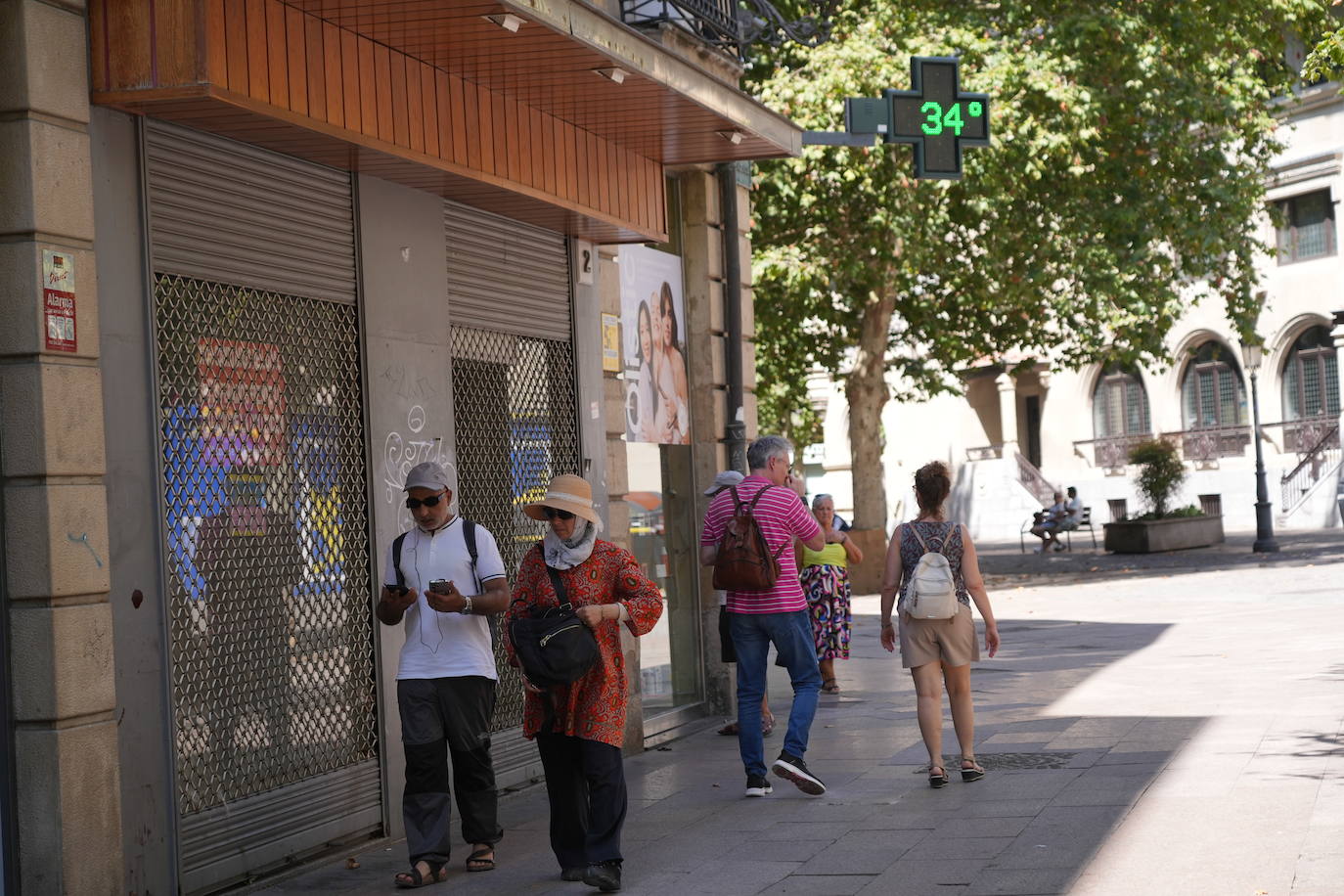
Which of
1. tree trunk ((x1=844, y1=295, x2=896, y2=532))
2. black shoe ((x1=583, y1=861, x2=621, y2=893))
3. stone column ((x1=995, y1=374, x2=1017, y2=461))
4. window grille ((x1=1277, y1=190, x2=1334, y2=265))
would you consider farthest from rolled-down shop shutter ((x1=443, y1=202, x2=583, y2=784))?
stone column ((x1=995, y1=374, x2=1017, y2=461))

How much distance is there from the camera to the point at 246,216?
7.63 meters

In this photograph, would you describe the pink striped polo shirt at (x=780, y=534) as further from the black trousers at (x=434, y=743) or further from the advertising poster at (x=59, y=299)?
the advertising poster at (x=59, y=299)

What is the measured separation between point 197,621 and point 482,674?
1.22m

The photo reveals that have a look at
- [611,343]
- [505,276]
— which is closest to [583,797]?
[505,276]

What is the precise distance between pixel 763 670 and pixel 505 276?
288 cm

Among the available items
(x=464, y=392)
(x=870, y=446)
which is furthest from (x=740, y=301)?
(x=870, y=446)

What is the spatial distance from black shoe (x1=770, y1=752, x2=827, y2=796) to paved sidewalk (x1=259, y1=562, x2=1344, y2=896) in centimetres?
9

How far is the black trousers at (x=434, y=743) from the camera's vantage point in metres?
7.26

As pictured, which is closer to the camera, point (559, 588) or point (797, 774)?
point (559, 588)

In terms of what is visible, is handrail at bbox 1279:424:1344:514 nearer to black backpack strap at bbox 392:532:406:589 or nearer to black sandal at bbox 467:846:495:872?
black sandal at bbox 467:846:495:872

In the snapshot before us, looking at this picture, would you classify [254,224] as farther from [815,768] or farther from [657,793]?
[815,768]

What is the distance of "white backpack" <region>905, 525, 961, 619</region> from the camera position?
8883 mm

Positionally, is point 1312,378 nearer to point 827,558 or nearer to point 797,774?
point 827,558

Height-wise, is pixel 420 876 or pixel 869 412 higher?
pixel 869 412
